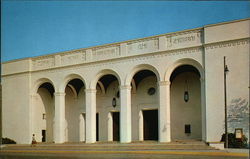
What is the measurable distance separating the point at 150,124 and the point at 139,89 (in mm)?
3159

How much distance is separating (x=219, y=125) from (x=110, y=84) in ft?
39.3

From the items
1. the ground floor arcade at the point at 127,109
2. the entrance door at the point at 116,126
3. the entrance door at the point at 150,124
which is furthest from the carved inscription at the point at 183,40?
the entrance door at the point at 116,126

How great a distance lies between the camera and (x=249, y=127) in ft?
64.3

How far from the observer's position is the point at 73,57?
27.3 m

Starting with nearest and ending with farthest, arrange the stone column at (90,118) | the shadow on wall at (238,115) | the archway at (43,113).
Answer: the shadow on wall at (238,115), the stone column at (90,118), the archway at (43,113)

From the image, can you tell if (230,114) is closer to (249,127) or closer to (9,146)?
(249,127)

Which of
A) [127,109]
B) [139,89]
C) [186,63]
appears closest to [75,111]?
[139,89]

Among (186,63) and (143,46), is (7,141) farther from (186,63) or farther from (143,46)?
(186,63)

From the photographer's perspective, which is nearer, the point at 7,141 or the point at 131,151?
the point at 131,151

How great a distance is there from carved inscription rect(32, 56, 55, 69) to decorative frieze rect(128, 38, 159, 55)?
8.01 m

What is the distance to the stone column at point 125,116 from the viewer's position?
24031 mm

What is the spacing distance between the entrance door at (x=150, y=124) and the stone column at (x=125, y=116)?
3440 mm

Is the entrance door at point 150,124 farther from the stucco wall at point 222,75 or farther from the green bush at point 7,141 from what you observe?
the green bush at point 7,141

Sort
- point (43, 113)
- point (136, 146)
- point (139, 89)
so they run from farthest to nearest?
1. point (43, 113)
2. point (139, 89)
3. point (136, 146)
